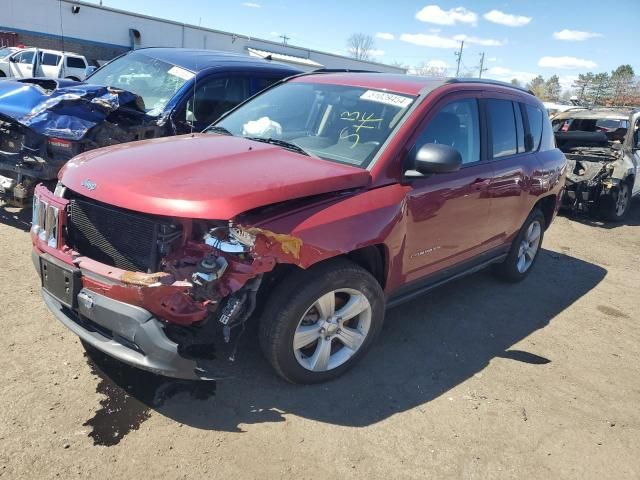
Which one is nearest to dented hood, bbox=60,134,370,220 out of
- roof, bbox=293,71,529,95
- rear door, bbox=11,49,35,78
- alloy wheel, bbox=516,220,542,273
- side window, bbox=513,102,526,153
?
roof, bbox=293,71,529,95

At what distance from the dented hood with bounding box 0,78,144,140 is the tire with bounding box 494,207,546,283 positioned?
4.16 meters

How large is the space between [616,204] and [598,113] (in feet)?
7.06

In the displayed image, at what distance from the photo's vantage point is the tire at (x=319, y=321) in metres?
2.90

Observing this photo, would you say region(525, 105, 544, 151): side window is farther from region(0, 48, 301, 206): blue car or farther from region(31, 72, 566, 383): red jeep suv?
region(0, 48, 301, 206): blue car

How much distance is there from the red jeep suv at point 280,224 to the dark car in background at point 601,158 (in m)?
5.50

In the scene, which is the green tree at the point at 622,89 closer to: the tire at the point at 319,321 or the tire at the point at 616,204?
the tire at the point at 616,204

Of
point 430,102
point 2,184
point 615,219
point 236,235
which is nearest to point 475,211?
point 430,102

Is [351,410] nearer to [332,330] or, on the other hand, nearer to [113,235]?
[332,330]

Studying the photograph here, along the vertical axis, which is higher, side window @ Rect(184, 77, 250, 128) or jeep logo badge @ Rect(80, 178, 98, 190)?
side window @ Rect(184, 77, 250, 128)

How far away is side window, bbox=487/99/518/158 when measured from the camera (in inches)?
172

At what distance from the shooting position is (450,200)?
3.76m

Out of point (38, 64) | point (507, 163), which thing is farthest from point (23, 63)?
point (507, 163)

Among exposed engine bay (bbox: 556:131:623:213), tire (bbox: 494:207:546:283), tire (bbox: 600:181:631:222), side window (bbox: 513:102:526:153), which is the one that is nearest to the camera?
side window (bbox: 513:102:526:153)

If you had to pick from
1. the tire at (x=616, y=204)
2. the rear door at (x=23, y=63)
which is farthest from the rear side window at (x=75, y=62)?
the tire at (x=616, y=204)
